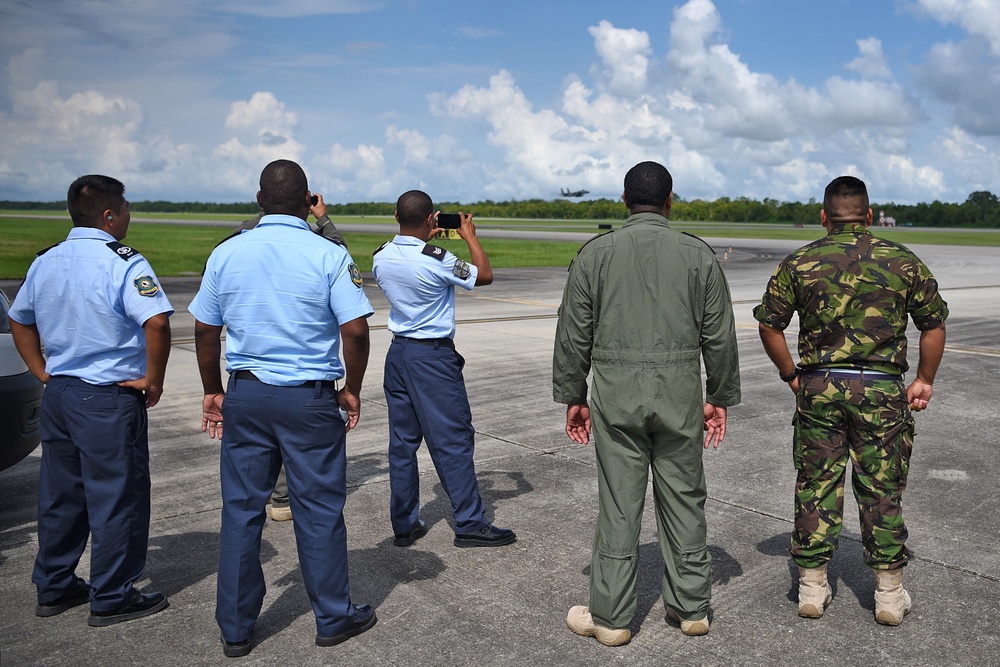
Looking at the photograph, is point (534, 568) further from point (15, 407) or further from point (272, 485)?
point (15, 407)

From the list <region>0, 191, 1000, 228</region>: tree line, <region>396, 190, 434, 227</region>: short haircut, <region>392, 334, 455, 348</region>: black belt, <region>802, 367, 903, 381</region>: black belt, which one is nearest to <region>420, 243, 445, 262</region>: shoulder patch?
<region>396, 190, 434, 227</region>: short haircut

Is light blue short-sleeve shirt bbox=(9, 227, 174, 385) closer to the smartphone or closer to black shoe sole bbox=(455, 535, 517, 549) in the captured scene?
the smartphone

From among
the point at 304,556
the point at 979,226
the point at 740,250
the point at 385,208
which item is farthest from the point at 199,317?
the point at 385,208

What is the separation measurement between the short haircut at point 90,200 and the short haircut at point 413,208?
56.5 inches

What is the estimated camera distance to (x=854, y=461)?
3.91 m

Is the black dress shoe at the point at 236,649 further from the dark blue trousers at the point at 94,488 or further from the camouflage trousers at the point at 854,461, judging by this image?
the camouflage trousers at the point at 854,461

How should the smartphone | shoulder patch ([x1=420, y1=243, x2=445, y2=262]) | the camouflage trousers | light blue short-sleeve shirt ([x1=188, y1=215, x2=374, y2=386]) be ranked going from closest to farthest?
light blue short-sleeve shirt ([x1=188, y1=215, x2=374, y2=386]) → the camouflage trousers → shoulder patch ([x1=420, y1=243, x2=445, y2=262]) → the smartphone

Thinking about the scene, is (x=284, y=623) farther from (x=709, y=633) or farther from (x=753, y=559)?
(x=753, y=559)

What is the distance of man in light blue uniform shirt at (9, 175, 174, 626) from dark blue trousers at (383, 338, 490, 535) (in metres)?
1.30

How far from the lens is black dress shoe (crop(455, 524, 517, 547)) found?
4.88 metres

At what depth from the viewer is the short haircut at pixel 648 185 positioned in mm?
3723

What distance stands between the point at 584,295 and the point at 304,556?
1.56 meters

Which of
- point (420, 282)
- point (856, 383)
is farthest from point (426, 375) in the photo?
point (856, 383)

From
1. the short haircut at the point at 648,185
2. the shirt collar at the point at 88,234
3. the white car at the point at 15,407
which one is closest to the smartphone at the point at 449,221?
the short haircut at the point at 648,185
